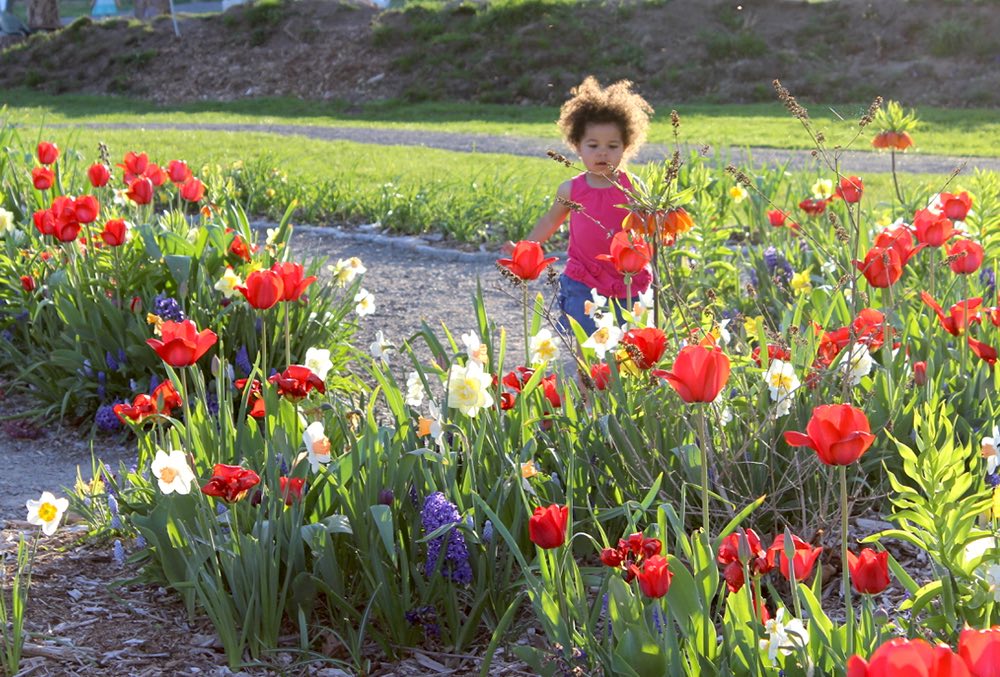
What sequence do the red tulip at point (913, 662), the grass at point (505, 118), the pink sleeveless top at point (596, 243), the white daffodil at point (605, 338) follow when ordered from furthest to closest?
1. the grass at point (505, 118)
2. the pink sleeveless top at point (596, 243)
3. the white daffodil at point (605, 338)
4. the red tulip at point (913, 662)

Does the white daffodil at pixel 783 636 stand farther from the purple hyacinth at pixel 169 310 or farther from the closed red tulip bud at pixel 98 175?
the closed red tulip bud at pixel 98 175

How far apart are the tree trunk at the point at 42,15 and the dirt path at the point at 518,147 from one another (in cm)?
1317

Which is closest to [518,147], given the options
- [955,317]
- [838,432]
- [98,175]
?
[98,175]

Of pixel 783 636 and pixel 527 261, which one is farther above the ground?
pixel 527 261

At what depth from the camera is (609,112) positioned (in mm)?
4699

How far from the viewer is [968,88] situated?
52.3ft

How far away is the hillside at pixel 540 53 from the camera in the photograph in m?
17.5

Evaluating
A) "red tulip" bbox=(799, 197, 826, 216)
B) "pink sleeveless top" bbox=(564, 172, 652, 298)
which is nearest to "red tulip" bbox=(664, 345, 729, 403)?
"pink sleeveless top" bbox=(564, 172, 652, 298)

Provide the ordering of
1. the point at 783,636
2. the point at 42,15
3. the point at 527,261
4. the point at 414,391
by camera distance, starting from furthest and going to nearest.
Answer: the point at 42,15
the point at 414,391
the point at 527,261
the point at 783,636

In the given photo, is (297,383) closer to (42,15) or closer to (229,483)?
(229,483)

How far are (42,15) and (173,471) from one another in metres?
27.8

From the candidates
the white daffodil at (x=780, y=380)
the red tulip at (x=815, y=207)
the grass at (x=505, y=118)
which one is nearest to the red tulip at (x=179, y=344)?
the white daffodil at (x=780, y=380)

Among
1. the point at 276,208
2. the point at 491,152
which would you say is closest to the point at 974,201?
the point at 276,208

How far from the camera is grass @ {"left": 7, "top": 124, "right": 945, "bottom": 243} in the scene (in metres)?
7.37
